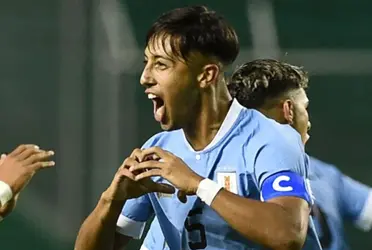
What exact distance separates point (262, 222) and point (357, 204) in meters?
0.82

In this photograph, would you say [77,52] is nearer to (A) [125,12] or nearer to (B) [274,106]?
(A) [125,12]

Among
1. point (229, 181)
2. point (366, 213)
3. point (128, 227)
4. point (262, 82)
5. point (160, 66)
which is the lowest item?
point (366, 213)

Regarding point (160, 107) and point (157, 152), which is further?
point (160, 107)

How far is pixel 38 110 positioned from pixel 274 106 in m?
2.31

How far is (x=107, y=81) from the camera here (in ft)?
14.8

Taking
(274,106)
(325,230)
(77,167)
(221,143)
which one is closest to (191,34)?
(221,143)

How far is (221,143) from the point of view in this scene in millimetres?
2100

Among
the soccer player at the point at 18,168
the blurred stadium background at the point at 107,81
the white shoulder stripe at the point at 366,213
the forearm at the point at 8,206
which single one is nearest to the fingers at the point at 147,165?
the soccer player at the point at 18,168

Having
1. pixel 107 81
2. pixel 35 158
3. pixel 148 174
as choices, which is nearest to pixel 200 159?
pixel 148 174

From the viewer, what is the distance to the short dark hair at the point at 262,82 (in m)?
2.48

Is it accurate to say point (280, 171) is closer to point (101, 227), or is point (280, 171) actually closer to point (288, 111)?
point (101, 227)

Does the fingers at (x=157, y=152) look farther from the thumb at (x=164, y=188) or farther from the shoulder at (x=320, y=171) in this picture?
the shoulder at (x=320, y=171)

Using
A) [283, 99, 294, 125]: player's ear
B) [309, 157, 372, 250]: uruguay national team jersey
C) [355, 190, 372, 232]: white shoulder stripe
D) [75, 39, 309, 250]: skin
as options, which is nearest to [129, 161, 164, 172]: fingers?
[75, 39, 309, 250]: skin

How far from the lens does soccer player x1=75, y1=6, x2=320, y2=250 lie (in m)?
1.93
